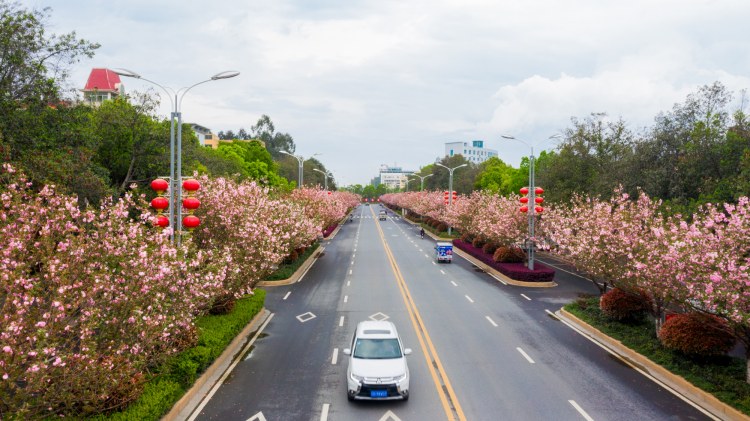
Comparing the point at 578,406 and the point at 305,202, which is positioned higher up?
the point at 305,202

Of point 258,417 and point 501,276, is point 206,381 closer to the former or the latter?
point 258,417

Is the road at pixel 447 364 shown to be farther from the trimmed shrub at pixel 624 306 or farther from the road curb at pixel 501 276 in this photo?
the trimmed shrub at pixel 624 306

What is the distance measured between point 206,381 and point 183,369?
1433 millimetres

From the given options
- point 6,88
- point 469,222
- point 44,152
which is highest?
point 6,88

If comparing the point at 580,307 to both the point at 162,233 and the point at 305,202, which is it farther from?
the point at 305,202

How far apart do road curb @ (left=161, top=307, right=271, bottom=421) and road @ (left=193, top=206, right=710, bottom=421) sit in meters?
0.40

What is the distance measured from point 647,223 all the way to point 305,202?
2918 centimetres

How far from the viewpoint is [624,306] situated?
2022 cm

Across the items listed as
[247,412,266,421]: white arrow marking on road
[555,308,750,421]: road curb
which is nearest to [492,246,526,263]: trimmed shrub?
[555,308,750,421]: road curb

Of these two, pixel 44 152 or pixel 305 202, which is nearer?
pixel 44 152

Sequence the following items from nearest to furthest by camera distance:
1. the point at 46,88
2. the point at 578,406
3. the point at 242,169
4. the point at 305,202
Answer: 1. the point at 578,406
2. the point at 46,88
3. the point at 305,202
4. the point at 242,169

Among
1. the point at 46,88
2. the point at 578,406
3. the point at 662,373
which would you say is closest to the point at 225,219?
the point at 46,88

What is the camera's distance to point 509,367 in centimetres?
1593

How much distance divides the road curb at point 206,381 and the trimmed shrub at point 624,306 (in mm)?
14789
